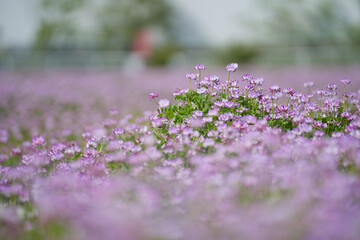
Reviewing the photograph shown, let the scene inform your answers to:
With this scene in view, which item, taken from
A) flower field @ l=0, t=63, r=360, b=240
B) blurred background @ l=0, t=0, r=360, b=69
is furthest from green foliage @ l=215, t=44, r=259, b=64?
flower field @ l=0, t=63, r=360, b=240

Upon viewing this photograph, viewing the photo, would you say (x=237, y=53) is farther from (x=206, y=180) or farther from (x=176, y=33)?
(x=206, y=180)

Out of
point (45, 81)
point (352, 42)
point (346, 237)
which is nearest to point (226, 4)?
point (352, 42)

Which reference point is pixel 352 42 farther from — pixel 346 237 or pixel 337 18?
pixel 346 237

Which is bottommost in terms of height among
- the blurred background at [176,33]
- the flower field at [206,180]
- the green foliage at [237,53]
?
the flower field at [206,180]

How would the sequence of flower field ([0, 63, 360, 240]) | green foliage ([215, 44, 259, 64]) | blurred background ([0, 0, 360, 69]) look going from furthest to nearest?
blurred background ([0, 0, 360, 69]) < green foliage ([215, 44, 259, 64]) < flower field ([0, 63, 360, 240])

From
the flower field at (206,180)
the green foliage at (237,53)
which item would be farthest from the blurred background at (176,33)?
the flower field at (206,180)

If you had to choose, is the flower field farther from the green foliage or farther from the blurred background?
the green foliage

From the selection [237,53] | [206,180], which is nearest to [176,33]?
[237,53]

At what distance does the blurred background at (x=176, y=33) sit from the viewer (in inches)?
708

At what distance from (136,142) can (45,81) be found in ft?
30.0

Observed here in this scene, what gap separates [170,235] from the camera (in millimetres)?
1606

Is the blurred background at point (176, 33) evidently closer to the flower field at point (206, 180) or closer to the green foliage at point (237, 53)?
the green foliage at point (237, 53)

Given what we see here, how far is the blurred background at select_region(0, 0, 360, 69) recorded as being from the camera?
17984 mm

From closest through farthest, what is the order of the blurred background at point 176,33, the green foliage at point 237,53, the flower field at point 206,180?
1. the flower field at point 206,180
2. the green foliage at point 237,53
3. the blurred background at point 176,33
